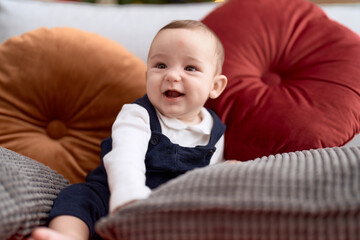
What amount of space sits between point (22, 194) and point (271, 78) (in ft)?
2.32

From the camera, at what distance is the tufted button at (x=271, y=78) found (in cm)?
103

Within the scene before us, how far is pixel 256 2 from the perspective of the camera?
109cm

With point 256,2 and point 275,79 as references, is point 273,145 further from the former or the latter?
point 256,2

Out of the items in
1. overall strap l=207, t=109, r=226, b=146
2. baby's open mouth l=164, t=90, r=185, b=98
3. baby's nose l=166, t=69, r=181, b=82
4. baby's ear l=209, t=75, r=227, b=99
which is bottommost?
overall strap l=207, t=109, r=226, b=146

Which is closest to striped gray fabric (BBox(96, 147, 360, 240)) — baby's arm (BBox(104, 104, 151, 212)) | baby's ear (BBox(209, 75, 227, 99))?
baby's arm (BBox(104, 104, 151, 212))

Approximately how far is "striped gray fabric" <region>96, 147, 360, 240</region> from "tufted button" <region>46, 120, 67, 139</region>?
0.51 m

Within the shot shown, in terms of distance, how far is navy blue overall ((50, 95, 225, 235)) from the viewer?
0.73 meters

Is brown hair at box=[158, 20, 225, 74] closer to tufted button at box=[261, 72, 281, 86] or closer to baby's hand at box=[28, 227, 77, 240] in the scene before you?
tufted button at box=[261, 72, 281, 86]

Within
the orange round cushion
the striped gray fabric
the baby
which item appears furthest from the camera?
the orange round cushion

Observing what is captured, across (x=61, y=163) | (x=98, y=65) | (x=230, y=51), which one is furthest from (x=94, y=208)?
(x=230, y=51)

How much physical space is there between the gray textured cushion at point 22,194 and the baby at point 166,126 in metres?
0.03

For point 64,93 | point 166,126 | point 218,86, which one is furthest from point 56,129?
point 218,86

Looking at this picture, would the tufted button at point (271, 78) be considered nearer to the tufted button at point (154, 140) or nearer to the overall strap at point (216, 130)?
the overall strap at point (216, 130)

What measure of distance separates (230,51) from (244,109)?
18 cm
